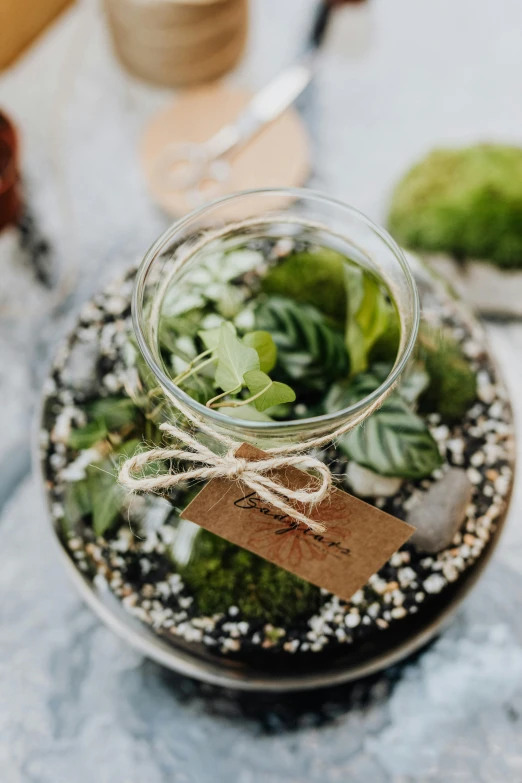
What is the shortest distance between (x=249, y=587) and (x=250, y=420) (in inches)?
6.7

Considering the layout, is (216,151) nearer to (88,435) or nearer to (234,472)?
(88,435)

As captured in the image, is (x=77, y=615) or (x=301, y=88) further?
(x=301, y=88)

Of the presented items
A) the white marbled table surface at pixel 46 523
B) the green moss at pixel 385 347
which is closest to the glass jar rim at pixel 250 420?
the green moss at pixel 385 347

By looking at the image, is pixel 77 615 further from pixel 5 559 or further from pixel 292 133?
pixel 292 133

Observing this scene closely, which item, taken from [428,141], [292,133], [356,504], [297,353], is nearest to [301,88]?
[292,133]

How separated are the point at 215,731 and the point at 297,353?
354mm

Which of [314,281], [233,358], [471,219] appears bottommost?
[471,219]

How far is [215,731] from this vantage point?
637 millimetres

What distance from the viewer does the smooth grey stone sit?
55 centimetres

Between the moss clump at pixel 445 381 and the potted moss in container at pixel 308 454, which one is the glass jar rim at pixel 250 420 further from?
the moss clump at pixel 445 381

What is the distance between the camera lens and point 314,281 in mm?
639

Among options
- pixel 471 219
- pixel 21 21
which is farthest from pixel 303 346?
pixel 21 21

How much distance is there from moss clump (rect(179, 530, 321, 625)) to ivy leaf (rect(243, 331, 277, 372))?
0.15 meters

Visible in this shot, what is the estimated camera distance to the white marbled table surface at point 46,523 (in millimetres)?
634
